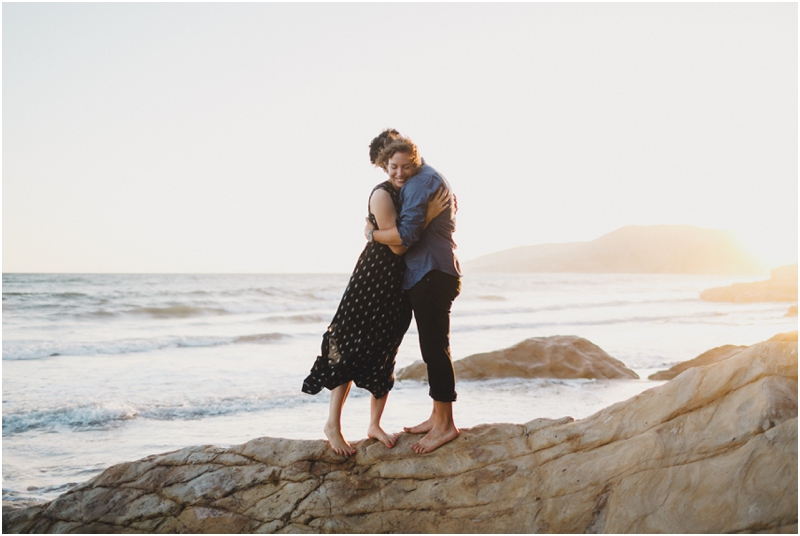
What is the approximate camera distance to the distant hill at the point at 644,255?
120m

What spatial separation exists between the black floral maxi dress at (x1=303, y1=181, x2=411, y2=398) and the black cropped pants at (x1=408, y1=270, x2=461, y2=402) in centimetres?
19

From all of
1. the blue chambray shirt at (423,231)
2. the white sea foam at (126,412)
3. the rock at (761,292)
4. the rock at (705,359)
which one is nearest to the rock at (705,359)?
the rock at (705,359)

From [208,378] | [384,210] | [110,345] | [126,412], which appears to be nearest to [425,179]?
[384,210]

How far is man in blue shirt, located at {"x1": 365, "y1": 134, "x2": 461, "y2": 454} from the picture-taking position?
4.14 metres

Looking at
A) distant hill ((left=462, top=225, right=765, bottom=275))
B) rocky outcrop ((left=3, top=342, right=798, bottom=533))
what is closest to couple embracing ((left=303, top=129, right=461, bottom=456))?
rocky outcrop ((left=3, top=342, right=798, bottom=533))

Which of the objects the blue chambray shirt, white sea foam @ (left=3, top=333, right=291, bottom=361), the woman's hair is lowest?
white sea foam @ (left=3, top=333, right=291, bottom=361)

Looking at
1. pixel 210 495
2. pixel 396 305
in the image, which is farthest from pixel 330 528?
pixel 396 305

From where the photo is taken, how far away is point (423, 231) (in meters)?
4.27

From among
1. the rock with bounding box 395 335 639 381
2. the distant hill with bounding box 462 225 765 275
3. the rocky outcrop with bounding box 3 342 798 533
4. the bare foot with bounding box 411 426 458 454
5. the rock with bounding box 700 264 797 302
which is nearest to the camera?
the rocky outcrop with bounding box 3 342 798 533

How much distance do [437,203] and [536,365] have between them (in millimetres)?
8028

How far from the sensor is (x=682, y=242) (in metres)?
131

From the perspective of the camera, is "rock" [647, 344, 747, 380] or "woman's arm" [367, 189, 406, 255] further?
"rock" [647, 344, 747, 380]

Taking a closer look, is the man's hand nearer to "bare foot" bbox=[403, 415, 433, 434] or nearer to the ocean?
"bare foot" bbox=[403, 415, 433, 434]

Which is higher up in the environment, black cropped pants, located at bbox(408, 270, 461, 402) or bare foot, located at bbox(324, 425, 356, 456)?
black cropped pants, located at bbox(408, 270, 461, 402)
